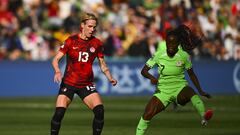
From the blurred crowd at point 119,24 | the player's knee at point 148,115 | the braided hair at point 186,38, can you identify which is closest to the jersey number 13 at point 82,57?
the player's knee at point 148,115

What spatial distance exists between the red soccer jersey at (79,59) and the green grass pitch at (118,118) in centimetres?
310

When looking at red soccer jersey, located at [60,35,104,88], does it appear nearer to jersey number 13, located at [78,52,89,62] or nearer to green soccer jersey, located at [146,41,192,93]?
jersey number 13, located at [78,52,89,62]

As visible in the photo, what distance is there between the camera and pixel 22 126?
18578 millimetres

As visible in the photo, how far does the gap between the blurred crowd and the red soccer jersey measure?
13.8 m

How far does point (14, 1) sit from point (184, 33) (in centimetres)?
1572

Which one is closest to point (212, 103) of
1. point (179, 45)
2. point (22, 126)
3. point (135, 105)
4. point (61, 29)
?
point (135, 105)

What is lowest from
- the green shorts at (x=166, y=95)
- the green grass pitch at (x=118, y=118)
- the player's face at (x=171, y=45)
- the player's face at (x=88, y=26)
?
the green grass pitch at (x=118, y=118)

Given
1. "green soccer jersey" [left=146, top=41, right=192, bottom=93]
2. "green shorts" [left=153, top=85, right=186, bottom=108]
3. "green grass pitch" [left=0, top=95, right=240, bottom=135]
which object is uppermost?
"green soccer jersey" [left=146, top=41, right=192, bottom=93]

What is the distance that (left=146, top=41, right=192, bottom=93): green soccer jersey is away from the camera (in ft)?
47.1

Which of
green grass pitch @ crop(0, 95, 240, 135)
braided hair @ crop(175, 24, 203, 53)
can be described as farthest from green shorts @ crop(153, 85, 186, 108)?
green grass pitch @ crop(0, 95, 240, 135)

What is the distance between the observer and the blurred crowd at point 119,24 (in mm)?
28750

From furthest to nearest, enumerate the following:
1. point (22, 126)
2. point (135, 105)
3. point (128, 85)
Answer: point (128, 85) → point (135, 105) → point (22, 126)

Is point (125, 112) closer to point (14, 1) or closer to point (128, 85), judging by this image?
point (128, 85)

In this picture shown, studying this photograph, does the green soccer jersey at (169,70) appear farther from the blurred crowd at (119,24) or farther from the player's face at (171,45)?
the blurred crowd at (119,24)
